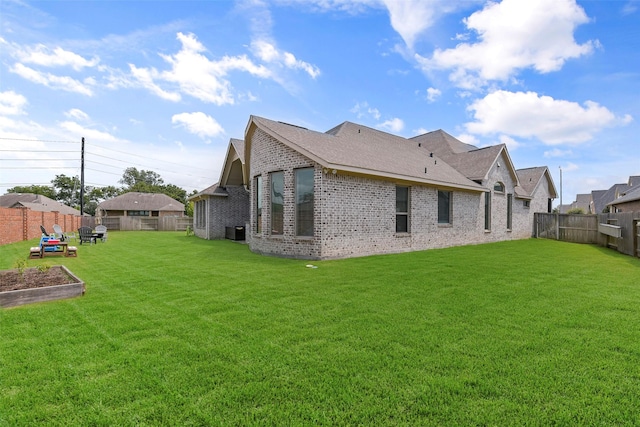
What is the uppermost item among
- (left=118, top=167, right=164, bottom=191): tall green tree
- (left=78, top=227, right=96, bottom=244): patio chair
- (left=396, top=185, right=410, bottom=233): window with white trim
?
(left=118, top=167, right=164, bottom=191): tall green tree

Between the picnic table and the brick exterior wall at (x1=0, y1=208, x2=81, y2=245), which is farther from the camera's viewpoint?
the brick exterior wall at (x1=0, y1=208, x2=81, y2=245)

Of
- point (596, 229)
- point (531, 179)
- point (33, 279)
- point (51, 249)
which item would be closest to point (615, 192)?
point (531, 179)

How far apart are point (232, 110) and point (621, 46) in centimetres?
1660

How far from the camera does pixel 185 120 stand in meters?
22.9

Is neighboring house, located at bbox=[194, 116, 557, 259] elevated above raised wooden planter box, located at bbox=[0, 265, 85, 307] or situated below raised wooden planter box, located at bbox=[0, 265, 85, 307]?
above

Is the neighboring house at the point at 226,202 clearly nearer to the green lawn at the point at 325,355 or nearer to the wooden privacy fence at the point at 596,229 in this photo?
the green lawn at the point at 325,355

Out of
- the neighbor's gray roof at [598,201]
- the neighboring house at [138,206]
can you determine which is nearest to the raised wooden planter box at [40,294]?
the neighboring house at [138,206]

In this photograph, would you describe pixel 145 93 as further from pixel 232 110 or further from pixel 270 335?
pixel 270 335

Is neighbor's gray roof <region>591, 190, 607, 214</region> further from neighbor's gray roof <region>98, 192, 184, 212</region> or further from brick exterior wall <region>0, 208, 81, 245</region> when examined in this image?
brick exterior wall <region>0, 208, 81, 245</region>

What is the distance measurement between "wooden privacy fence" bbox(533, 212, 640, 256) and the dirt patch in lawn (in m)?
18.4

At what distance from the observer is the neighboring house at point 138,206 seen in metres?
42.0

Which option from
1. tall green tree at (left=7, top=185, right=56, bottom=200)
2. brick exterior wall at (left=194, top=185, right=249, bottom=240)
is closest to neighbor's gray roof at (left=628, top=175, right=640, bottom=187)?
brick exterior wall at (left=194, top=185, right=249, bottom=240)

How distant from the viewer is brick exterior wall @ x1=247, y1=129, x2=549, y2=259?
33.5 feet

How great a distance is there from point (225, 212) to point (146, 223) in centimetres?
1714
